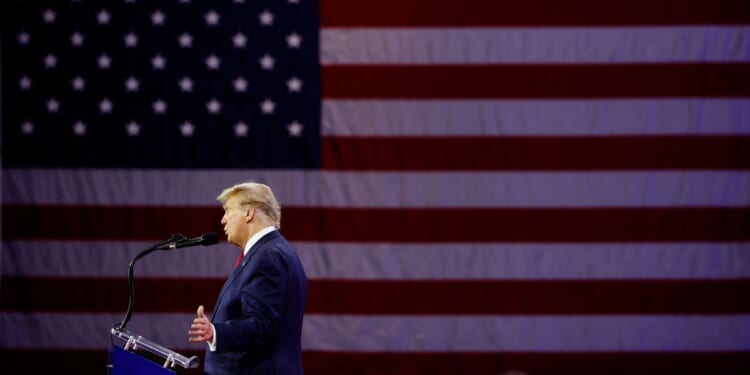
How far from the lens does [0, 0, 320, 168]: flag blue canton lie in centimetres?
452

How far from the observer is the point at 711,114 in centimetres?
441

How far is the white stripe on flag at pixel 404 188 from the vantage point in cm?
441

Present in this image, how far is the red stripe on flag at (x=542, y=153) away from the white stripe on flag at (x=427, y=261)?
0.46 meters

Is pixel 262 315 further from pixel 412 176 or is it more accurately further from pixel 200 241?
pixel 412 176

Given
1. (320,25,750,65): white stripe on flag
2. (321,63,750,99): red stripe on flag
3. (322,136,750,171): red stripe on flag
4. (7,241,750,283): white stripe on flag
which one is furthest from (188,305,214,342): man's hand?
(320,25,750,65): white stripe on flag

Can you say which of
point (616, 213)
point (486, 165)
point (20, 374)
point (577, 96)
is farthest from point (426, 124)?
point (20, 374)

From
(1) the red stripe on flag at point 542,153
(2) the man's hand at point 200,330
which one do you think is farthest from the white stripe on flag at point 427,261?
(2) the man's hand at point 200,330

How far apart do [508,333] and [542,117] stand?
126 centimetres

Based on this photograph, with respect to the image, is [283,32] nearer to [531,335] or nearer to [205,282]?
[205,282]

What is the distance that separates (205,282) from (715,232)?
9.72 feet

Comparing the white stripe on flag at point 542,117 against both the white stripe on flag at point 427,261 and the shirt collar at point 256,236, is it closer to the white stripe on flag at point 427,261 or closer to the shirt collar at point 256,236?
the white stripe on flag at point 427,261

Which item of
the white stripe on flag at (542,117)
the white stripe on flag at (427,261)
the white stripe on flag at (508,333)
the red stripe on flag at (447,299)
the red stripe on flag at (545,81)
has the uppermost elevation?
the red stripe on flag at (545,81)

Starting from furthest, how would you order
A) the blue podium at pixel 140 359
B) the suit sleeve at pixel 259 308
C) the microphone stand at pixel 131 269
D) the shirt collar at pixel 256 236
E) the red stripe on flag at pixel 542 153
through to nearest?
the red stripe on flag at pixel 542 153
the shirt collar at pixel 256 236
the microphone stand at pixel 131 269
the suit sleeve at pixel 259 308
the blue podium at pixel 140 359

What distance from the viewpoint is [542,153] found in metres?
4.45
